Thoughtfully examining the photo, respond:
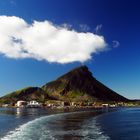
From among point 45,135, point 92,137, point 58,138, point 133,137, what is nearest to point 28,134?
point 45,135

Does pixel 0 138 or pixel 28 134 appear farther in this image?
pixel 28 134

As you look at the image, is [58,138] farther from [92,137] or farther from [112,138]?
[112,138]

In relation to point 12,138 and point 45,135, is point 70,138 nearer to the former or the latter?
point 45,135

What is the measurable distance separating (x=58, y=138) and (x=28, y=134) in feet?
32.3

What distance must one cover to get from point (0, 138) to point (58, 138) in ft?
44.0

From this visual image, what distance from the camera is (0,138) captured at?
70.6 meters

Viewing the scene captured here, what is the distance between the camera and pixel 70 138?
70375 mm

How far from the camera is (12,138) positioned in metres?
70.3

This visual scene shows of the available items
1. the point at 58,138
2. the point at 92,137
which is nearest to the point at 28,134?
the point at 58,138

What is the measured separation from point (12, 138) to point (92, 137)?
60.8 ft

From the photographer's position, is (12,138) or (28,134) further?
(28,134)

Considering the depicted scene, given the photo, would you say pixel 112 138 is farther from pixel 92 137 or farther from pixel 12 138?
pixel 12 138

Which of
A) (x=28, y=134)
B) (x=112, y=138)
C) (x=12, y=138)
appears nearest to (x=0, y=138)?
(x=12, y=138)

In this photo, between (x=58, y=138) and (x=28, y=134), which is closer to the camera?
(x=58, y=138)
